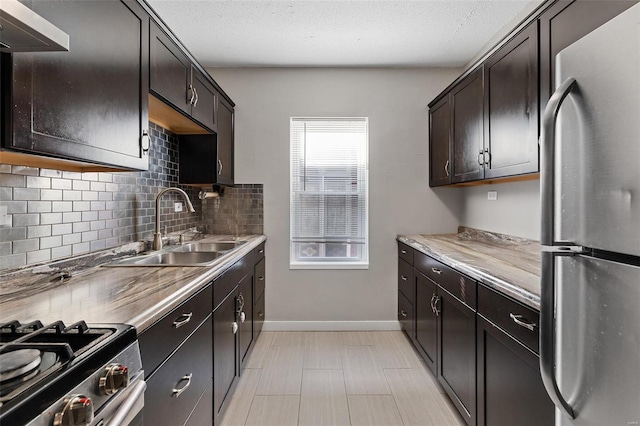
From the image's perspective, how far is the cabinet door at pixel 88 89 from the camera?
0.98m

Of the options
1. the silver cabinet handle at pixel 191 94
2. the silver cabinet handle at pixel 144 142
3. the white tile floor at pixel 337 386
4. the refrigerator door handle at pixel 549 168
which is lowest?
the white tile floor at pixel 337 386

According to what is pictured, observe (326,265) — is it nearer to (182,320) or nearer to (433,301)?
(433,301)

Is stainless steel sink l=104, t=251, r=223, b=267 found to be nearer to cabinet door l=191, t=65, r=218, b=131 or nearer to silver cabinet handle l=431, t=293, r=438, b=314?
cabinet door l=191, t=65, r=218, b=131

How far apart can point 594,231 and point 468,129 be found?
1.91m

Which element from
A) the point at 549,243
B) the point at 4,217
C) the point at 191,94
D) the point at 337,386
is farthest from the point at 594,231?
the point at 191,94

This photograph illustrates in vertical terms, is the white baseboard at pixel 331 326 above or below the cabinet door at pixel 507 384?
below

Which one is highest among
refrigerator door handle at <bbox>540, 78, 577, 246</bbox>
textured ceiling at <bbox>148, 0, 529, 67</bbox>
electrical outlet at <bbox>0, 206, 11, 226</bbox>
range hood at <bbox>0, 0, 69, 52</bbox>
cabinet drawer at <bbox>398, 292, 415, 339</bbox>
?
textured ceiling at <bbox>148, 0, 529, 67</bbox>

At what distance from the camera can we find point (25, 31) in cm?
76

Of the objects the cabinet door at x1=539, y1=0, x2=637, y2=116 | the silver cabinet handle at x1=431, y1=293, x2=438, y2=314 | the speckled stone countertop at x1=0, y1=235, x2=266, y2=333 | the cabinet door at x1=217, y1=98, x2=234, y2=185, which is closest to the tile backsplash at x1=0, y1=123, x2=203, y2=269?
the speckled stone countertop at x1=0, y1=235, x2=266, y2=333

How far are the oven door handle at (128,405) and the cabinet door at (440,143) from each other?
2.68 m

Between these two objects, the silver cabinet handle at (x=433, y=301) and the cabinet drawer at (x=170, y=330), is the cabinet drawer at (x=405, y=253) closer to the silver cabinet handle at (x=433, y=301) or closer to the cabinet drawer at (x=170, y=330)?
the silver cabinet handle at (x=433, y=301)

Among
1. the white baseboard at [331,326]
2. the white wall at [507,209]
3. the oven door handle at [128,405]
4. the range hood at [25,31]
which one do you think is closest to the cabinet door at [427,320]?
the white baseboard at [331,326]

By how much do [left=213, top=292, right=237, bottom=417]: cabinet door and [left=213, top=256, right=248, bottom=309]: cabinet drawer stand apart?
5 cm

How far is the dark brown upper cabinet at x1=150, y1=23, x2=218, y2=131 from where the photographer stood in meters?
1.71
